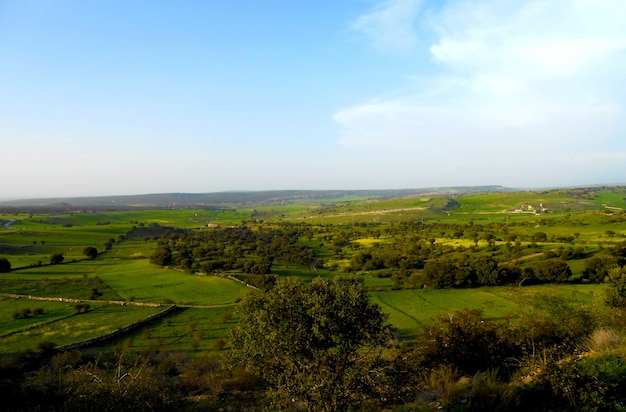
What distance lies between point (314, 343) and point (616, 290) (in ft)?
101

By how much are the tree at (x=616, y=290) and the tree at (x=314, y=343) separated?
86.4 feet

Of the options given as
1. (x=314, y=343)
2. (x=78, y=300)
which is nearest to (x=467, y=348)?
(x=314, y=343)

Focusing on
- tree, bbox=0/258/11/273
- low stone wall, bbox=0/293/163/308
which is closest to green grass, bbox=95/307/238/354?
low stone wall, bbox=0/293/163/308

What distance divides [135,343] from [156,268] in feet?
125

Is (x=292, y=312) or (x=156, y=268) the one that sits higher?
(x=292, y=312)

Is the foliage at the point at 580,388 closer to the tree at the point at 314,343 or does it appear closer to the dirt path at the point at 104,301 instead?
the tree at the point at 314,343

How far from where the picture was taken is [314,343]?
14.4 meters

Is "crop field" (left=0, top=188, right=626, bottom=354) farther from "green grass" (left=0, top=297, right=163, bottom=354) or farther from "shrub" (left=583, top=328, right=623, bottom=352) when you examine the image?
"shrub" (left=583, top=328, right=623, bottom=352)

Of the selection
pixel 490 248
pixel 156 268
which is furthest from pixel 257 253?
pixel 490 248

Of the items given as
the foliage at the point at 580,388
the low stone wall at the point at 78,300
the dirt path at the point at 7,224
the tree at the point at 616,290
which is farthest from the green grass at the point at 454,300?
the dirt path at the point at 7,224

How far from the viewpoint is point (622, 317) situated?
21.9 m

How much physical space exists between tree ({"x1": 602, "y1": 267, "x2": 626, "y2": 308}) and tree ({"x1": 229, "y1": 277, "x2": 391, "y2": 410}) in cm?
2632

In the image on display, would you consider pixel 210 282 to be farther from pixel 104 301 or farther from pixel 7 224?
pixel 7 224

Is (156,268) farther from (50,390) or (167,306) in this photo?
(50,390)
